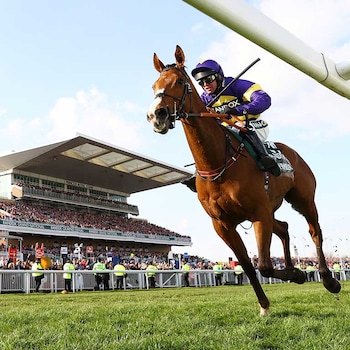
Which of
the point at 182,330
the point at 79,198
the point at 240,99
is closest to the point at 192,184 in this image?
the point at 240,99

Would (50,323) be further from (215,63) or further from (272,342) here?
(215,63)

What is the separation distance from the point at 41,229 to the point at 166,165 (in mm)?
15350

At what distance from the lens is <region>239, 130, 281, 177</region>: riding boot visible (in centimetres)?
462

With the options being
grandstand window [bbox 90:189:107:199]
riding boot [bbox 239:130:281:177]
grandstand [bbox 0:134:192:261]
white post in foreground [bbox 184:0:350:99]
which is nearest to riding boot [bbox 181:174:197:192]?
riding boot [bbox 239:130:281:177]

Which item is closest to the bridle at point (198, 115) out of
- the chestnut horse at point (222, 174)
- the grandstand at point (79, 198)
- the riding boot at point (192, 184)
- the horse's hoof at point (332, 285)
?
the chestnut horse at point (222, 174)

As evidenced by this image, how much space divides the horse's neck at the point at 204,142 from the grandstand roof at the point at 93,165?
33.0 m

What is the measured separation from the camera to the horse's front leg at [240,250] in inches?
187

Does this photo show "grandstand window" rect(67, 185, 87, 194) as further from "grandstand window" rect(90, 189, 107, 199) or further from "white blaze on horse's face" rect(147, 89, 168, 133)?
"white blaze on horse's face" rect(147, 89, 168, 133)

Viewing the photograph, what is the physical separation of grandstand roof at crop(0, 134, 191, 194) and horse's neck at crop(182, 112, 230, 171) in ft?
108

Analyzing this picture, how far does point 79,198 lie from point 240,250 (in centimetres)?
4385

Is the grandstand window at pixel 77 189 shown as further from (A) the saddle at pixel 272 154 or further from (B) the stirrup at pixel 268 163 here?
(B) the stirrup at pixel 268 163

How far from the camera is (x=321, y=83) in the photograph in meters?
2.91

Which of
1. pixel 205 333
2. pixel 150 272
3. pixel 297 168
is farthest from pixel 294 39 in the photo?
pixel 150 272

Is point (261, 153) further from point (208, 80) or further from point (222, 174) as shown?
point (208, 80)
